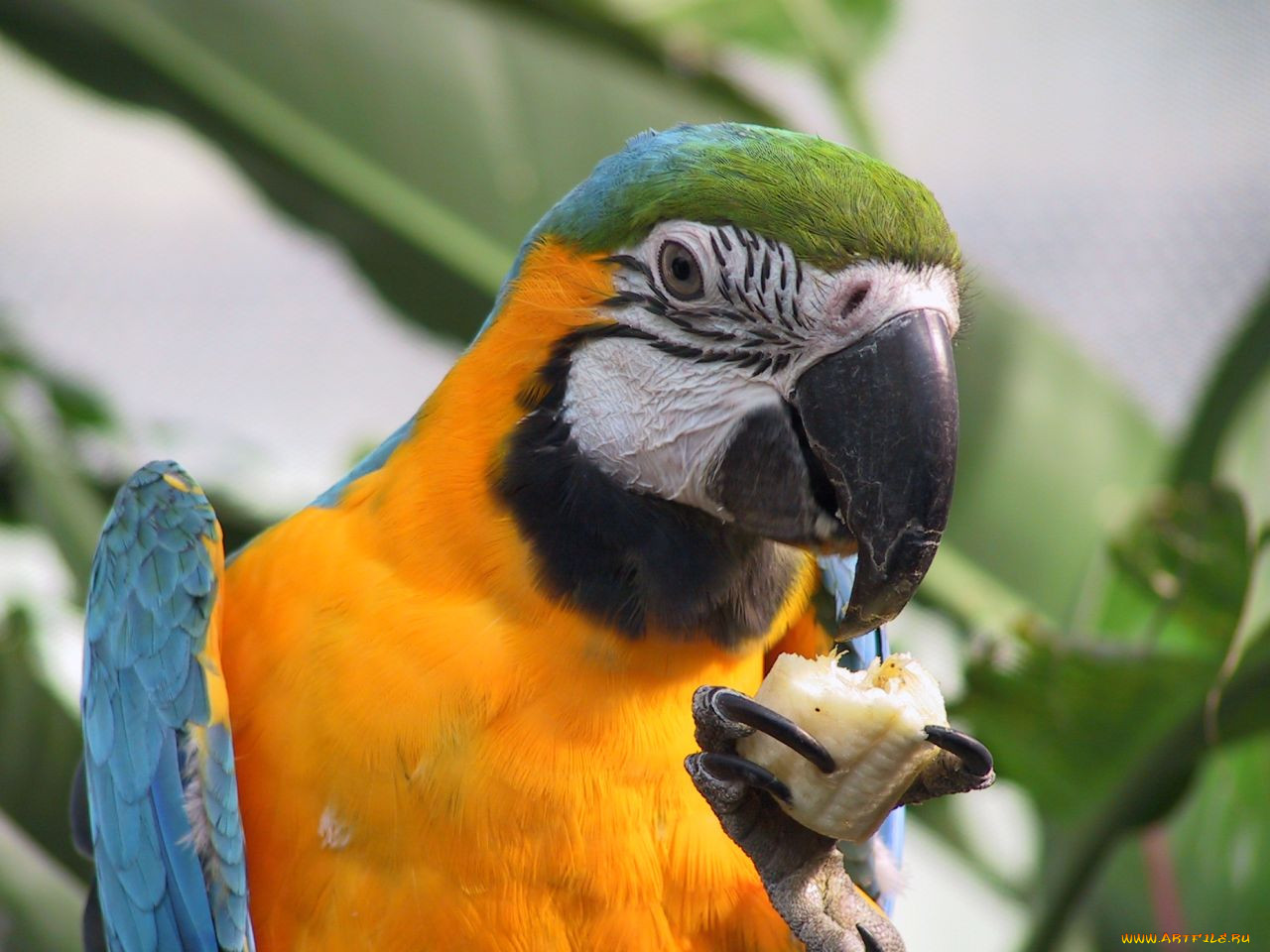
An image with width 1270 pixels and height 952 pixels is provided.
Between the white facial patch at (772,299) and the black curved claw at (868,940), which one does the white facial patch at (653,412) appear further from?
the black curved claw at (868,940)

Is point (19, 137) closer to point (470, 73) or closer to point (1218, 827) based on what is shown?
point (470, 73)

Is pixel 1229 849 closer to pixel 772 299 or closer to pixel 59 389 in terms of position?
pixel 772 299

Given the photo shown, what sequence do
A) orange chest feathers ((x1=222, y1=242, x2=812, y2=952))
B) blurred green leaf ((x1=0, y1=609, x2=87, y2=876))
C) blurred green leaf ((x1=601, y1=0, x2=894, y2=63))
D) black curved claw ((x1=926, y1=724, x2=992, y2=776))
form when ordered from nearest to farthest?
black curved claw ((x1=926, y1=724, x2=992, y2=776)), orange chest feathers ((x1=222, y1=242, x2=812, y2=952)), blurred green leaf ((x1=0, y1=609, x2=87, y2=876)), blurred green leaf ((x1=601, y1=0, x2=894, y2=63))

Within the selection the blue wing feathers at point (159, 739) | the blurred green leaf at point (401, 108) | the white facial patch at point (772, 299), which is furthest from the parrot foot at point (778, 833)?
the blurred green leaf at point (401, 108)

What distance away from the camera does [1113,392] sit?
243 centimetres

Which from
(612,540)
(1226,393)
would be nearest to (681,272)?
(612,540)

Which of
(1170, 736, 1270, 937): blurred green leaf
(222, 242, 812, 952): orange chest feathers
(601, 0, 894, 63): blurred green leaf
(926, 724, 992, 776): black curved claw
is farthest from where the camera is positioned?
(601, 0, 894, 63): blurred green leaf

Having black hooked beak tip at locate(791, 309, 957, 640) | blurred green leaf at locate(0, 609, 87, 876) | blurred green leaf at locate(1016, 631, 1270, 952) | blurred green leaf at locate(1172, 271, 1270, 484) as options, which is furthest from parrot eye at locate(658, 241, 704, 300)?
blurred green leaf at locate(1172, 271, 1270, 484)

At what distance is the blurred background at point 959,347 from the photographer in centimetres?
159

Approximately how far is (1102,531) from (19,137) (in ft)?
8.11

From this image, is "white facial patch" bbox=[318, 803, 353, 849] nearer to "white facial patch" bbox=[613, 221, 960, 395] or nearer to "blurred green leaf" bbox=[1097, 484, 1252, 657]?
"white facial patch" bbox=[613, 221, 960, 395]

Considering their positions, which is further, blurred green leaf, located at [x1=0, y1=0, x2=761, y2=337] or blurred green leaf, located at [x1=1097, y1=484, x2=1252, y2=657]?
blurred green leaf, located at [x1=0, y1=0, x2=761, y2=337]

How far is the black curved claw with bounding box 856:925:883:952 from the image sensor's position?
3.35 feet

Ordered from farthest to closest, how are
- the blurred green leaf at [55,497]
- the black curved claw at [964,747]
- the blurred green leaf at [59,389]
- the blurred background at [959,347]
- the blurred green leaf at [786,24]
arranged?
the blurred green leaf at [786,24] < the blurred green leaf at [59,389] < the blurred green leaf at [55,497] < the blurred background at [959,347] < the black curved claw at [964,747]
